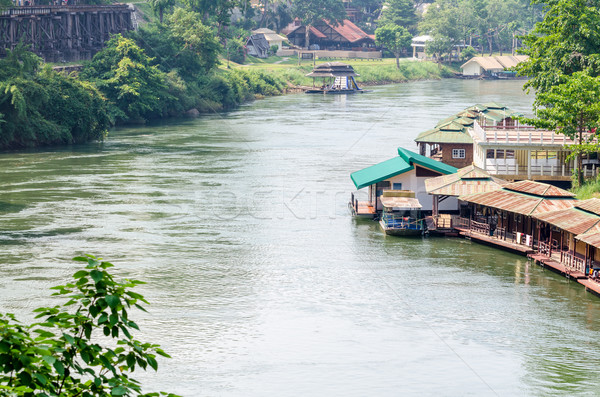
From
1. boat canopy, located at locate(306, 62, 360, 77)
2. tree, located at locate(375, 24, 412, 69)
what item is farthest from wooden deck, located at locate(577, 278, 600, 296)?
tree, located at locate(375, 24, 412, 69)

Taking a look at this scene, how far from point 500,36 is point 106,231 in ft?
544

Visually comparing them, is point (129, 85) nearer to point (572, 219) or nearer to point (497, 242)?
point (497, 242)

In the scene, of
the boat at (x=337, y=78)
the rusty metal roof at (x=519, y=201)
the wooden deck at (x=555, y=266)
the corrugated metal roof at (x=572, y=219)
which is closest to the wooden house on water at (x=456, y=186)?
the rusty metal roof at (x=519, y=201)

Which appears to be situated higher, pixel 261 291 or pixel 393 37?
pixel 393 37

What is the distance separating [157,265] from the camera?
3775 centimetres

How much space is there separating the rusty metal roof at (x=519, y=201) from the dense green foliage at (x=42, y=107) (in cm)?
4021

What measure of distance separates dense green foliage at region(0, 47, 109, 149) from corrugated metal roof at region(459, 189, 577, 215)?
40.2 m

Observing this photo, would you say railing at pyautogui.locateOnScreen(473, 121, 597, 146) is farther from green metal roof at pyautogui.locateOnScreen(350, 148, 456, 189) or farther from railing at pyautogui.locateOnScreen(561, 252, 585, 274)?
railing at pyautogui.locateOnScreen(561, 252, 585, 274)

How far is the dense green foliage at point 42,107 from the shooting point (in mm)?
69500

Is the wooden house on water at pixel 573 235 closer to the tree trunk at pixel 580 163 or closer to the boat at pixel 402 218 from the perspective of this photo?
the boat at pixel 402 218

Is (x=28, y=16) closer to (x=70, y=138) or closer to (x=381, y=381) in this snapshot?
(x=70, y=138)

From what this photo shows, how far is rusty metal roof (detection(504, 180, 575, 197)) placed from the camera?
40750 mm

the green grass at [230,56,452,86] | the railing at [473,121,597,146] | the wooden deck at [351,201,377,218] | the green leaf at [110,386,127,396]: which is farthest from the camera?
the green grass at [230,56,452,86]

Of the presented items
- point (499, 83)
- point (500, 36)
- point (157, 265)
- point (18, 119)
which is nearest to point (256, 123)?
point (18, 119)
